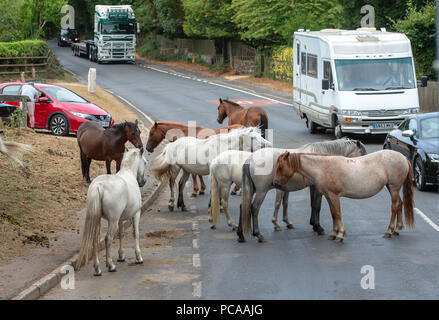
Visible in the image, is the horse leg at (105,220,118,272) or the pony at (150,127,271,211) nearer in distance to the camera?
the horse leg at (105,220,118,272)

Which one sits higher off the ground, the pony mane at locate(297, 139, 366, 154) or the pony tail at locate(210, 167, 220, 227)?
the pony mane at locate(297, 139, 366, 154)

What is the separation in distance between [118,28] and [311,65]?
39.0m

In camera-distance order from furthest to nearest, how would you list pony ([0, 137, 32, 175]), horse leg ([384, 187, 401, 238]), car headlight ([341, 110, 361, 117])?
car headlight ([341, 110, 361, 117]) < horse leg ([384, 187, 401, 238]) < pony ([0, 137, 32, 175])

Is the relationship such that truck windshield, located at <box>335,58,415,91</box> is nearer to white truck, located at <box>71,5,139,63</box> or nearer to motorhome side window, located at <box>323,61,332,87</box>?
motorhome side window, located at <box>323,61,332,87</box>

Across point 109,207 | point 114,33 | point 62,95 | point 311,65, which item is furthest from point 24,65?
point 109,207

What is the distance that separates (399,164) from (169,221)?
4813 mm

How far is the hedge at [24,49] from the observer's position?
48.2 meters

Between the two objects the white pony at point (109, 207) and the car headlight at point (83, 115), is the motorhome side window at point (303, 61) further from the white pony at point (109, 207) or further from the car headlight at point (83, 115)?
the white pony at point (109, 207)

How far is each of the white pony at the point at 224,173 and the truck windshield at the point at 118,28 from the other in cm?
5246

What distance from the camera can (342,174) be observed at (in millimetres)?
14000

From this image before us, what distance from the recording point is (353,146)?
15367mm

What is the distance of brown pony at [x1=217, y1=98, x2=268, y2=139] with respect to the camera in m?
22.5

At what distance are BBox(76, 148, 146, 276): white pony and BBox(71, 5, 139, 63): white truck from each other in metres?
54.5

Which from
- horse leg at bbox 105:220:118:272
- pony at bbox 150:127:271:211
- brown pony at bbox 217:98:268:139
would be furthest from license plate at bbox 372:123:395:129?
horse leg at bbox 105:220:118:272
